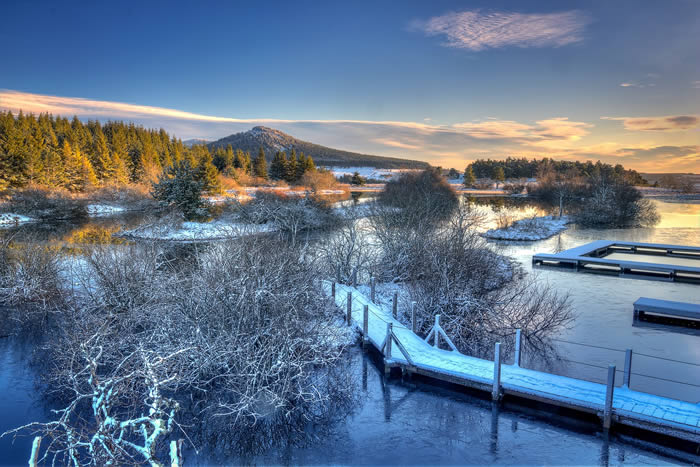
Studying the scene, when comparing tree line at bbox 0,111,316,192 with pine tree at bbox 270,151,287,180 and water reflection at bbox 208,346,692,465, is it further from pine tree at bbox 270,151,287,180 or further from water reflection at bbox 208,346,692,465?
water reflection at bbox 208,346,692,465

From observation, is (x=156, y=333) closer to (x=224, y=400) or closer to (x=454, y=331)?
(x=224, y=400)

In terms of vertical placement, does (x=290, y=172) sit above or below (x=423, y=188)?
above

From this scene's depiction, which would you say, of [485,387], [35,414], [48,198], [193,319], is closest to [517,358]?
[485,387]

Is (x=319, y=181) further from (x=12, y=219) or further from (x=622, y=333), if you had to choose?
(x=622, y=333)

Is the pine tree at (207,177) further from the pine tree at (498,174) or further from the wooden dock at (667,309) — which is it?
the pine tree at (498,174)

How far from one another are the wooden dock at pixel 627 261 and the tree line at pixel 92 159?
32982 millimetres

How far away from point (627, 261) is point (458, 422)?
22.8 m

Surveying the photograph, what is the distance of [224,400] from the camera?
10.6 meters

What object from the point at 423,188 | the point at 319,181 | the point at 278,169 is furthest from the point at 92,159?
the point at 423,188

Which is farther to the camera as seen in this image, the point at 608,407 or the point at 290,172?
the point at 290,172

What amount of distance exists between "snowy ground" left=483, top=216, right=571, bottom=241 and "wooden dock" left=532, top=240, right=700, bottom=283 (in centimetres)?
624

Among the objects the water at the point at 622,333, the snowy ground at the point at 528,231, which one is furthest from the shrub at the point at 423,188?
the water at the point at 622,333

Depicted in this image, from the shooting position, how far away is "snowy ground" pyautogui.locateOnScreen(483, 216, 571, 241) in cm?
4041

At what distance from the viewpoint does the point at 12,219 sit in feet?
157
